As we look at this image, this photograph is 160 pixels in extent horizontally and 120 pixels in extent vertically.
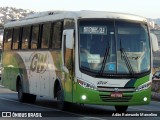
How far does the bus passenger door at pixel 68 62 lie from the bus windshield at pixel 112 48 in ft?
1.22

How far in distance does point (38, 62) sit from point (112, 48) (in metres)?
5.10

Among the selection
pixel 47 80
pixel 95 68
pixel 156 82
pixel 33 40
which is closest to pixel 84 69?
pixel 95 68

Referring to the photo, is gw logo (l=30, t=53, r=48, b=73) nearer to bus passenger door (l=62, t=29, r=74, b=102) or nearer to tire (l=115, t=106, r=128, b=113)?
bus passenger door (l=62, t=29, r=74, b=102)

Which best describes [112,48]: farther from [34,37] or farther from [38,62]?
[34,37]

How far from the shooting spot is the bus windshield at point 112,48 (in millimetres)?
18047

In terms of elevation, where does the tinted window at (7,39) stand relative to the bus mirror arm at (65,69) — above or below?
above

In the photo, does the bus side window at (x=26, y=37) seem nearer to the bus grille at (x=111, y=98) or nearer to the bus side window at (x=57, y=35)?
the bus side window at (x=57, y=35)

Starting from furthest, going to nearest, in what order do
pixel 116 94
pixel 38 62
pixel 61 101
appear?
pixel 38 62
pixel 61 101
pixel 116 94

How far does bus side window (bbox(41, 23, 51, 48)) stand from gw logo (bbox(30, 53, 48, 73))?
0.39 m

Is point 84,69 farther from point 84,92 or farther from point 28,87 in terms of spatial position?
point 28,87

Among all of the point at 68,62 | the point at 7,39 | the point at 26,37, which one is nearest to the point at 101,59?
the point at 68,62

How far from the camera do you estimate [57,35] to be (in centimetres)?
2008

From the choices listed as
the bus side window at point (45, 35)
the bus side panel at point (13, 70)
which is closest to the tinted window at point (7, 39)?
the bus side panel at point (13, 70)

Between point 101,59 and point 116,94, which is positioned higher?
point 101,59
